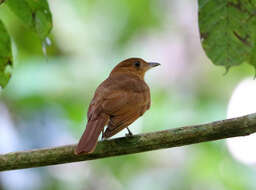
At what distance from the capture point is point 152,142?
264 centimetres

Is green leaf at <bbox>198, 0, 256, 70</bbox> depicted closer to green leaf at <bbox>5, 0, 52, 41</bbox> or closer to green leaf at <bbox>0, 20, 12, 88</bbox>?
green leaf at <bbox>5, 0, 52, 41</bbox>

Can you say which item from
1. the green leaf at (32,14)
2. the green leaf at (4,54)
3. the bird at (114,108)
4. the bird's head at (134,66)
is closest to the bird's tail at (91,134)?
the bird at (114,108)

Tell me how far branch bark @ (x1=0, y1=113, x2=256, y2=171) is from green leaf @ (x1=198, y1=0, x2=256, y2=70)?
0.40m

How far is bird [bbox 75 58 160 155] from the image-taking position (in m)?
3.06

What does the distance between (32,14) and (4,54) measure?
0.89 feet

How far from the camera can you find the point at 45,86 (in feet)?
14.3

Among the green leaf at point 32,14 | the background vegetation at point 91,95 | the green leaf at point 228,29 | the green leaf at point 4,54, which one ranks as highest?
the green leaf at point 32,14

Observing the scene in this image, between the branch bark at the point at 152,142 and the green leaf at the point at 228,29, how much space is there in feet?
1.31

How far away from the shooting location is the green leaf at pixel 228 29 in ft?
7.32

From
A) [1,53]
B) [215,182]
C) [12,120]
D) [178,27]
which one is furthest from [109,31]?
[1,53]

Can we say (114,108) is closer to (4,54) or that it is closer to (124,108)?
(124,108)

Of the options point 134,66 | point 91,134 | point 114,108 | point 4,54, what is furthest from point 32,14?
point 134,66

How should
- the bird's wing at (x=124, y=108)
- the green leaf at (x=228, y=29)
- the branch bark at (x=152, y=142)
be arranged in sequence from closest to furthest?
the green leaf at (x=228, y=29) → the branch bark at (x=152, y=142) → the bird's wing at (x=124, y=108)

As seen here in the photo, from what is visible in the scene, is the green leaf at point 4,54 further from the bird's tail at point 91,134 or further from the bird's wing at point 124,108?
the bird's wing at point 124,108
